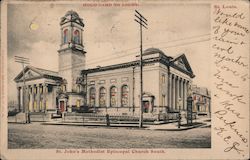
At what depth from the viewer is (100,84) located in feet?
16.1

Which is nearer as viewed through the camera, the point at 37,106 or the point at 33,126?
the point at 33,126

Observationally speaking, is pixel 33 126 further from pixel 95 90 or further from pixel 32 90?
pixel 95 90

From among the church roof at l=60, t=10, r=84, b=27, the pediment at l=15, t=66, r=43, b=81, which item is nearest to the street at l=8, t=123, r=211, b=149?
the pediment at l=15, t=66, r=43, b=81

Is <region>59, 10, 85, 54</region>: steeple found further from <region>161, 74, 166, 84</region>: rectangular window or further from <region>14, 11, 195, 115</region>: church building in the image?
<region>161, 74, 166, 84</region>: rectangular window

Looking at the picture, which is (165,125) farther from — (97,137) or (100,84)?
(100,84)

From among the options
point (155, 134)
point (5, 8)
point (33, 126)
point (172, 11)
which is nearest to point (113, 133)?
point (155, 134)

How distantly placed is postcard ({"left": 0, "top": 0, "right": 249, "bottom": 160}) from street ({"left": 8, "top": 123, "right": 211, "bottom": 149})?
14mm

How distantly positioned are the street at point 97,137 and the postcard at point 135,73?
0.01m

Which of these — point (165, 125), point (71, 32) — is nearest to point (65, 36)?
point (71, 32)

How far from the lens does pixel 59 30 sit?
4.39m

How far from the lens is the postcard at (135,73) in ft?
13.7

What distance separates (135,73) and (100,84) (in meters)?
0.62

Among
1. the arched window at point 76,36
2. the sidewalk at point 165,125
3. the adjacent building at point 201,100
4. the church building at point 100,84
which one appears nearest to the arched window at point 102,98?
the church building at point 100,84

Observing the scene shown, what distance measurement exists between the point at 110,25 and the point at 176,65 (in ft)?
3.63
